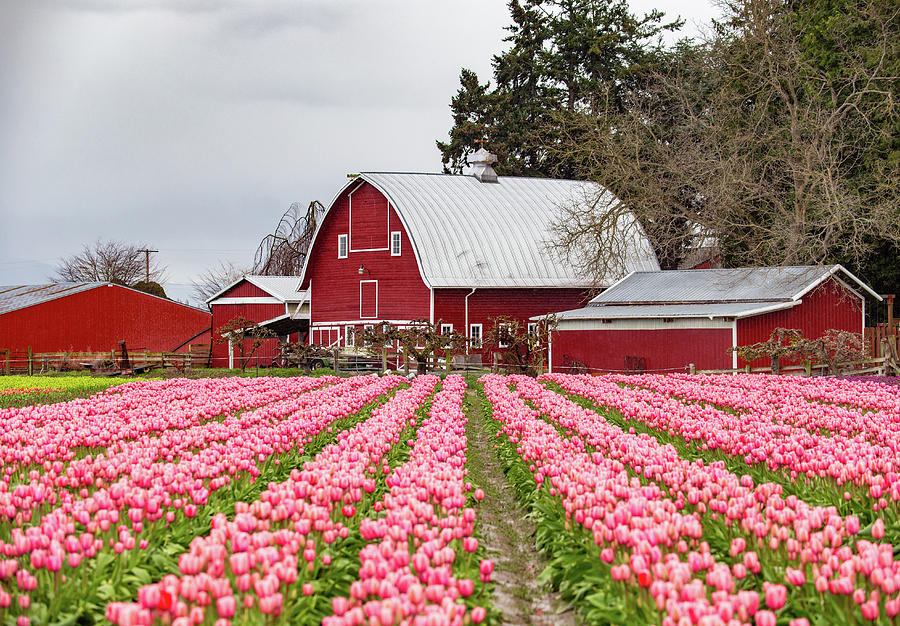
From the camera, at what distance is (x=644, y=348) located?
3222cm

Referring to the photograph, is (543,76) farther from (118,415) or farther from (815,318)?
(118,415)

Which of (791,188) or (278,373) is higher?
(791,188)

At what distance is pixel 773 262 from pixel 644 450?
100ft

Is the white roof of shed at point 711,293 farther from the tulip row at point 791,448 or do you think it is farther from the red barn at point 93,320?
the red barn at point 93,320

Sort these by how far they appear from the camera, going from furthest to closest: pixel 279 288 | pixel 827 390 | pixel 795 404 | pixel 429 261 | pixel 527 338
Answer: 1. pixel 279 288
2. pixel 429 261
3. pixel 527 338
4. pixel 827 390
5. pixel 795 404

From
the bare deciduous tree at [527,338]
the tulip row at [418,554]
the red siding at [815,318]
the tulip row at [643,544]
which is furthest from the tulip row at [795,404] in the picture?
the red siding at [815,318]

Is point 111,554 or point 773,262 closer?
point 111,554

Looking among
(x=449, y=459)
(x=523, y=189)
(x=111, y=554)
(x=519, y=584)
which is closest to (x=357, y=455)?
(x=449, y=459)

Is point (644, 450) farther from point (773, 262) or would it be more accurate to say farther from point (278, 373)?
point (773, 262)

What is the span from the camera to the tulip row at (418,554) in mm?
4461

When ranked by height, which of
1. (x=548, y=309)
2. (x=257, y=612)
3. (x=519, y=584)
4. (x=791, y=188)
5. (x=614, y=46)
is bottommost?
(x=519, y=584)

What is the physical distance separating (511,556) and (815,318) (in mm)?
27209

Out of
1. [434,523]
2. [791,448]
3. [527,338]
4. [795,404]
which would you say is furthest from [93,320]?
[434,523]

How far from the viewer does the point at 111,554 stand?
Result: 6059 millimetres
